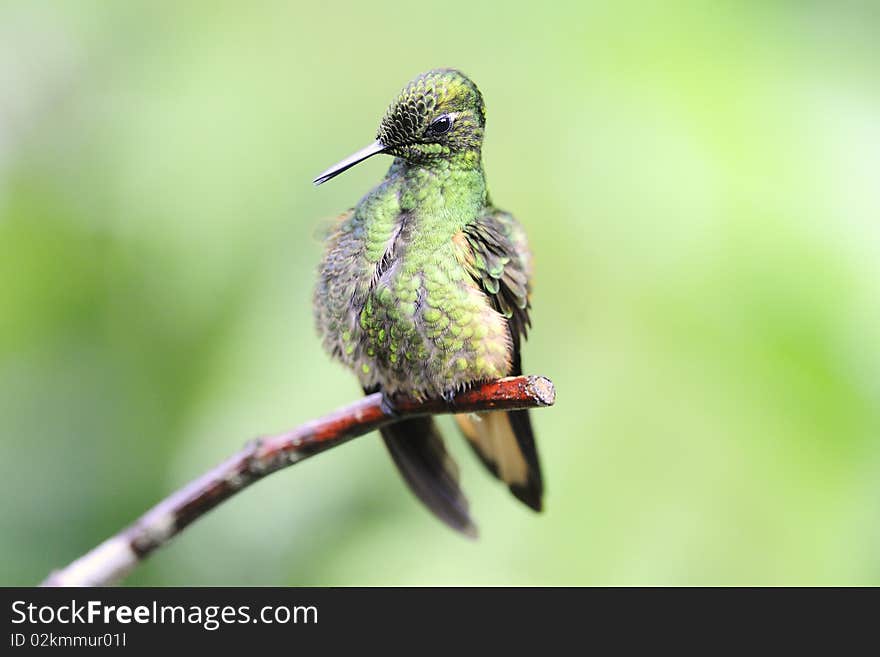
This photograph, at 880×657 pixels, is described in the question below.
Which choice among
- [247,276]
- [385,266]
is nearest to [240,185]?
[247,276]

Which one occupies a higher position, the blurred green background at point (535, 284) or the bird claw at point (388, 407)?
the blurred green background at point (535, 284)

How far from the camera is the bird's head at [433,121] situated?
1159 mm

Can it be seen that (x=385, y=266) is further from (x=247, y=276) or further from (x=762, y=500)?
(x=762, y=500)

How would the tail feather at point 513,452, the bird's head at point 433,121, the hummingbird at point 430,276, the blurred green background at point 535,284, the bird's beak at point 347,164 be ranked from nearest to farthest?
the bird's beak at point 347,164, the bird's head at point 433,121, the hummingbird at point 430,276, the tail feather at point 513,452, the blurred green background at point 535,284

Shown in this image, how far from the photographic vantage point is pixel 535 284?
2141 mm

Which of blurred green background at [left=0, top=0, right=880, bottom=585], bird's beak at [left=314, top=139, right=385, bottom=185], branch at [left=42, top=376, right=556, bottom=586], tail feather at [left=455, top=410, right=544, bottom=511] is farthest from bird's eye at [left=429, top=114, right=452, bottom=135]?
blurred green background at [left=0, top=0, right=880, bottom=585]

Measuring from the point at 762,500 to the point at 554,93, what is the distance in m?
1.13

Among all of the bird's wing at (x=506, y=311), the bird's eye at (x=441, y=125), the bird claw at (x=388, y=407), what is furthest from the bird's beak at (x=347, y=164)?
the bird claw at (x=388, y=407)

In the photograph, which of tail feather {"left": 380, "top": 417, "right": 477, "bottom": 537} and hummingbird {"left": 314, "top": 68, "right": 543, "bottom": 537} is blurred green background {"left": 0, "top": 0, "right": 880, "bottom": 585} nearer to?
tail feather {"left": 380, "top": 417, "right": 477, "bottom": 537}

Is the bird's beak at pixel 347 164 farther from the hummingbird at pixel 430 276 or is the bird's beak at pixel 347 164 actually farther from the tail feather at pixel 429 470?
the tail feather at pixel 429 470

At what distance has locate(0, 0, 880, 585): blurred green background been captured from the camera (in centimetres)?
218

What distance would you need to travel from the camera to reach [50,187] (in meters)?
2.42

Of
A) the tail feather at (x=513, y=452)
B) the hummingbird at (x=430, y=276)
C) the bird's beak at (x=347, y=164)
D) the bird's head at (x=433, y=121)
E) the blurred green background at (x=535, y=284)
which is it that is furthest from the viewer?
the blurred green background at (x=535, y=284)
